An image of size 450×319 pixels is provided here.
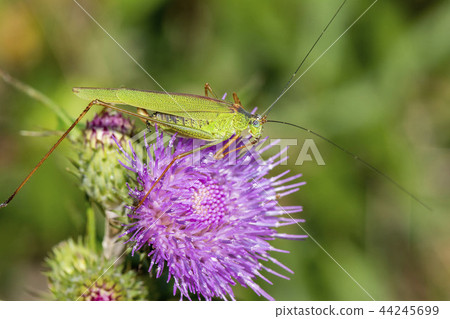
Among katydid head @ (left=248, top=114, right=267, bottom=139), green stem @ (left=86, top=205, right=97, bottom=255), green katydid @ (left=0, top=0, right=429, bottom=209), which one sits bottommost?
green stem @ (left=86, top=205, right=97, bottom=255)

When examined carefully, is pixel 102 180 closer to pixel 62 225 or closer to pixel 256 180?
pixel 256 180

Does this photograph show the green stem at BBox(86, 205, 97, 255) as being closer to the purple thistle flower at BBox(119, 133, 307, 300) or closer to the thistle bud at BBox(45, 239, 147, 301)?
the thistle bud at BBox(45, 239, 147, 301)

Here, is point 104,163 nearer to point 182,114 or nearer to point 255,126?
point 182,114

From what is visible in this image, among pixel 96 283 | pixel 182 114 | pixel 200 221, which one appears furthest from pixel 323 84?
pixel 96 283

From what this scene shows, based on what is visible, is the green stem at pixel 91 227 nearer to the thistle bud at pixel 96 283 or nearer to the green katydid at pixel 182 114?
the thistle bud at pixel 96 283
